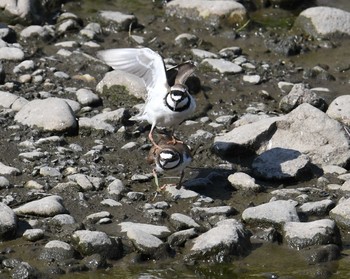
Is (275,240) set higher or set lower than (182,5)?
higher

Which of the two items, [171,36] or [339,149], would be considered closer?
[339,149]

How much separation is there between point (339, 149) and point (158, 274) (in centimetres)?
318

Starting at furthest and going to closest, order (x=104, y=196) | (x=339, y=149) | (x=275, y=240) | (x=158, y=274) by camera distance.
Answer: (x=339, y=149)
(x=104, y=196)
(x=275, y=240)
(x=158, y=274)

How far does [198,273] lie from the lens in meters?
8.99

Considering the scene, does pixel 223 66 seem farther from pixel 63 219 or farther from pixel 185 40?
pixel 63 219

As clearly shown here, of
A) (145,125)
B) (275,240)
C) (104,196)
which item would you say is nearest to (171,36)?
(145,125)

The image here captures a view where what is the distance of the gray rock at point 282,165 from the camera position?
35.9 ft

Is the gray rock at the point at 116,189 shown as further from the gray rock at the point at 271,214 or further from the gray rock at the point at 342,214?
the gray rock at the point at 342,214

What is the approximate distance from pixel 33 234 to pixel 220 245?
1689mm

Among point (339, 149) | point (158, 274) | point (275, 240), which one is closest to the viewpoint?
point (158, 274)

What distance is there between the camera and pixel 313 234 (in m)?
9.44

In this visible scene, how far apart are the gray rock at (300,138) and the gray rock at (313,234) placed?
1.76 m

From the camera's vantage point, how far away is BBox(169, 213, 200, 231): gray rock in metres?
9.68

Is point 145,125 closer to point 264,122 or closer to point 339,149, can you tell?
point 264,122
